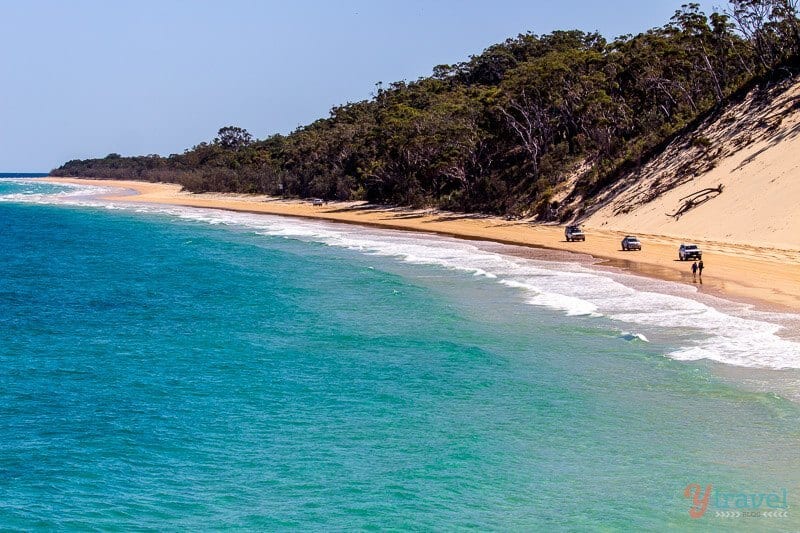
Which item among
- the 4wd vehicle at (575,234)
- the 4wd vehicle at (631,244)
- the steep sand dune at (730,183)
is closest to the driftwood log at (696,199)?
the steep sand dune at (730,183)

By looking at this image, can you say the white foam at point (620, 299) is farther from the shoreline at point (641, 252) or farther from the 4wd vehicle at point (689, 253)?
the 4wd vehicle at point (689, 253)

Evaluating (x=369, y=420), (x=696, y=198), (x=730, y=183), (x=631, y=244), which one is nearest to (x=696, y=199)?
(x=696, y=198)

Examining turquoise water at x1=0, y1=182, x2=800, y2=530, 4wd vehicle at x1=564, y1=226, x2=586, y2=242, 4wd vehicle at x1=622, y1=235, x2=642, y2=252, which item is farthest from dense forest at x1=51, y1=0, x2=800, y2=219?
turquoise water at x1=0, y1=182, x2=800, y2=530

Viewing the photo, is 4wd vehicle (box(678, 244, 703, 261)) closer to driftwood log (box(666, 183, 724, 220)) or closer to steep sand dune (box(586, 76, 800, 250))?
steep sand dune (box(586, 76, 800, 250))

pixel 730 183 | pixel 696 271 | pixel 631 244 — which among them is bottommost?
pixel 696 271

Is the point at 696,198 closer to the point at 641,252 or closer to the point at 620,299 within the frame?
the point at 641,252
